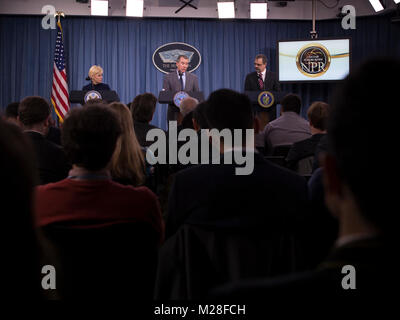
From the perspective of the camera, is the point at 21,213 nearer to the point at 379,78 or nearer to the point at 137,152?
the point at 379,78

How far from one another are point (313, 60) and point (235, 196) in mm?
7363

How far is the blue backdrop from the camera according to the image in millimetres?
8930

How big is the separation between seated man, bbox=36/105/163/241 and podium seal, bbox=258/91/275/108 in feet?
16.4

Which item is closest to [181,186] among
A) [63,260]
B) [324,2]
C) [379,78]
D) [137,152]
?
[63,260]

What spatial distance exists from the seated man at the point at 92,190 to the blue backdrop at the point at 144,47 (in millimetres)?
7776

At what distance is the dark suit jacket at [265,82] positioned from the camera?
7.76 m

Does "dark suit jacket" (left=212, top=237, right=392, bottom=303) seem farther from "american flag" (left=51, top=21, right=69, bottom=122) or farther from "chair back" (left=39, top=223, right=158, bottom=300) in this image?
"american flag" (left=51, top=21, right=69, bottom=122)

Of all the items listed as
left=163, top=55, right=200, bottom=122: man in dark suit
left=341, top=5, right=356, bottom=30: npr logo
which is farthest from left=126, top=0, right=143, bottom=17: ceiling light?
left=341, top=5, right=356, bottom=30: npr logo

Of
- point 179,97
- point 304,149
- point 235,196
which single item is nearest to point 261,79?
point 179,97

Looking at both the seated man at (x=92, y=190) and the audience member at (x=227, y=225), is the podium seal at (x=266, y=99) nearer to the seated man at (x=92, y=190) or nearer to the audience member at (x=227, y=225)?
the audience member at (x=227, y=225)

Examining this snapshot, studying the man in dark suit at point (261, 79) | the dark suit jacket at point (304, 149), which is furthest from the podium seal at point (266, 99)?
the dark suit jacket at point (304, 149)

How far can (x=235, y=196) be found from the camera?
153 cm
